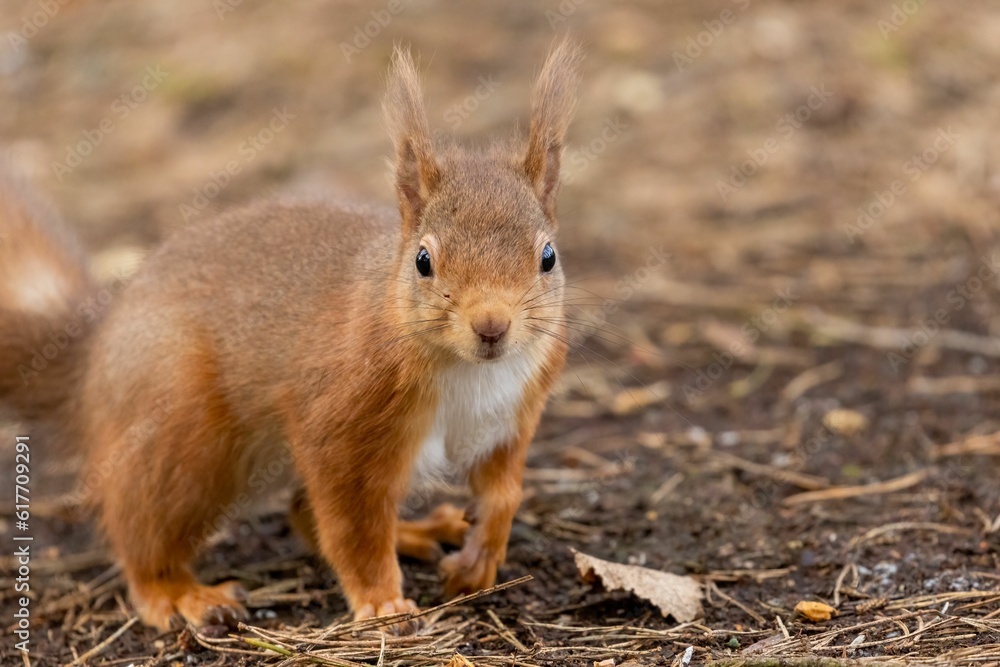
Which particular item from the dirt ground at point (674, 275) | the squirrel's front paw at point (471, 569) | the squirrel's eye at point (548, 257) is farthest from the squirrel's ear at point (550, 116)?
the squirrel's front paw at point (471, 569)

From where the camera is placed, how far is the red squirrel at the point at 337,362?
301cm

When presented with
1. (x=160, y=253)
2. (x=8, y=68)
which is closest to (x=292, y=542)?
(x=160, y=253)

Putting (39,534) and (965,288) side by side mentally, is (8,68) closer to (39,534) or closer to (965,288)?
(39,534)

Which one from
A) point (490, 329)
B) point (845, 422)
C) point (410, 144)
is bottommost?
point (845, 422)

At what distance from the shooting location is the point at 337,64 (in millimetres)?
7590

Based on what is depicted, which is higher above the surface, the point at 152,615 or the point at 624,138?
the point at 624,138

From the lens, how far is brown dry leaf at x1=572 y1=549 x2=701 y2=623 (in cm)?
311

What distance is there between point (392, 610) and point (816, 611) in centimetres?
112

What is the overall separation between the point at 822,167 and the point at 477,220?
438 cm

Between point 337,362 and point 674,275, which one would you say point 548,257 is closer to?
point 337,362

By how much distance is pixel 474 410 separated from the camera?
3143mm

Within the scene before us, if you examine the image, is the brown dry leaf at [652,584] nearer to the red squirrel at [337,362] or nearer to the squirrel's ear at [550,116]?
the red squirrel at [337,362]

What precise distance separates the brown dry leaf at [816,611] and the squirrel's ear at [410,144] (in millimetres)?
1425

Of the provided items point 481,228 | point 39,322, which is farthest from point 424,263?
point 39,322
